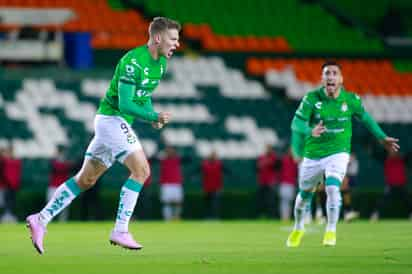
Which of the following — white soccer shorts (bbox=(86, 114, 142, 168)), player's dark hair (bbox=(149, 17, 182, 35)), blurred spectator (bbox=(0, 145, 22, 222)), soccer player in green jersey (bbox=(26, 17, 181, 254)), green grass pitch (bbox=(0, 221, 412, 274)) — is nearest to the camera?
green grass pitch (bbox=(0, 221, 412, 274))

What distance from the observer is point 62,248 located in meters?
15.4

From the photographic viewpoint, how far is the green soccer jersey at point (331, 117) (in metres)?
16.4

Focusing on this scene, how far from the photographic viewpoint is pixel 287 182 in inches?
1243

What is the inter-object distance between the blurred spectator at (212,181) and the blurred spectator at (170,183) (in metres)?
0.63

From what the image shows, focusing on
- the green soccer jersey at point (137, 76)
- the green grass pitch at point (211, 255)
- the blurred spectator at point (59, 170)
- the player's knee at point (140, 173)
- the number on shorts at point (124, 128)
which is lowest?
the blurred spectator at point (59, 170)

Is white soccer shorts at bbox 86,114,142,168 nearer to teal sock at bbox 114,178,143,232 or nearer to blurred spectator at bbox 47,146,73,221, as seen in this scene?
teal sock at bbox 114,178,143,232

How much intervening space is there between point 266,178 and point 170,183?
2431mm

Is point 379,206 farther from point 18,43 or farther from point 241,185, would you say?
point 18,43

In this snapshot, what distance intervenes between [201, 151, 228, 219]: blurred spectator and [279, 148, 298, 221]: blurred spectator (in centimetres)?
144

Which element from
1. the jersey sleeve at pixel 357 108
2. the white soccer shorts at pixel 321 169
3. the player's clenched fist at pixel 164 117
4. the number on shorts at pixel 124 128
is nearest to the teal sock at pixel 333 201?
the white soccer shorts at pixel 321 169

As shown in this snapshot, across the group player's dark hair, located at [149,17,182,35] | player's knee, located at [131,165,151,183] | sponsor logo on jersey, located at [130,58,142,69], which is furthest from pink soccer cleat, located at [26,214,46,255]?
player's dark hair, located at [149,17,182,35]

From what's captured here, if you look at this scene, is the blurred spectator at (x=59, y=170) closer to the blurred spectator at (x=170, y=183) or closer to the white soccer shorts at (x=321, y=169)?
the blurred spectator at (x=170, y=183)

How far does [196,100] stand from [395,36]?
379 inches

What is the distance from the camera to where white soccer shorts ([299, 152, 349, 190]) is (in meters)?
16.3
